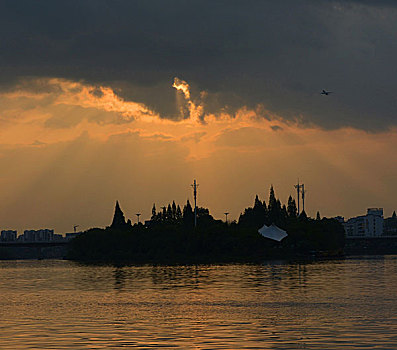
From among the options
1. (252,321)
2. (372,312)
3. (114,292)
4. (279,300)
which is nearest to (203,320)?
(252,321)

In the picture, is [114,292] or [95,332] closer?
[95,332]

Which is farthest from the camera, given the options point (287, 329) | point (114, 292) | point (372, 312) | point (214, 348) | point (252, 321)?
point (114, 292)

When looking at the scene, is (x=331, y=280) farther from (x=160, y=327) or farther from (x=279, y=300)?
(x=160, y=327)

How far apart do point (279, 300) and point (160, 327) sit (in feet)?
80.1

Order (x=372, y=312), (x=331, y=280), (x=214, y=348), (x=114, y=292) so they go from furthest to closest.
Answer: (x=331, y=280) < (x=114, y=292) < (x=372, y=312) < (x=214, y=348)

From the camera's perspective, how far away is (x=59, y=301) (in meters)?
82.7

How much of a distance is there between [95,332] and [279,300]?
28.8 m

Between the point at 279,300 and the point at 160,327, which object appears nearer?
the point at 160,327

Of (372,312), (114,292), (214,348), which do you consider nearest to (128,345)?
(214,348)

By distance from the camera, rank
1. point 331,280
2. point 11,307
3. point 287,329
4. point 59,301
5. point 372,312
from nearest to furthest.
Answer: point 287,329
point 372,312
point 11,307
point 59,301
point 331,280

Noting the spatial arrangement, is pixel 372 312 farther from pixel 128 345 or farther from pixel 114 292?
pixel 114 292

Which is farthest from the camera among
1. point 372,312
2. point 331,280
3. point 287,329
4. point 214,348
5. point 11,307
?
point 331,280

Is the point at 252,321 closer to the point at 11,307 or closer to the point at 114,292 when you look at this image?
the point at 11,307

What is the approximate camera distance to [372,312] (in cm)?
6203
